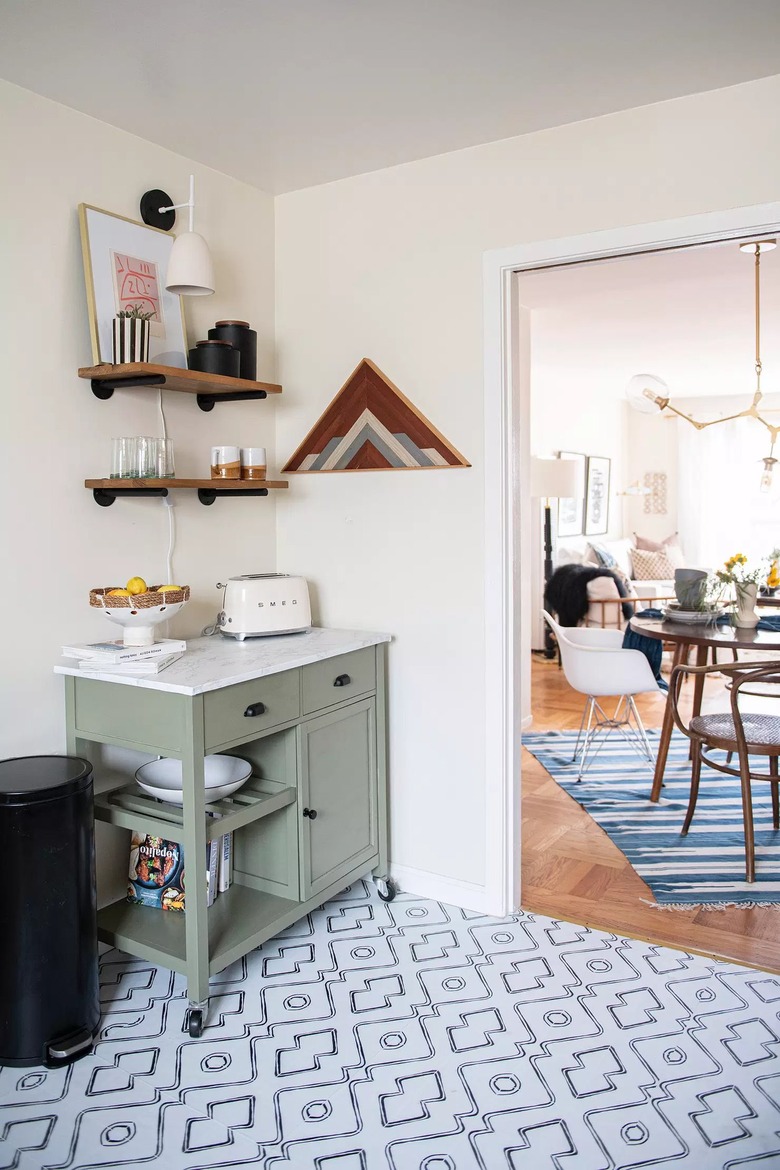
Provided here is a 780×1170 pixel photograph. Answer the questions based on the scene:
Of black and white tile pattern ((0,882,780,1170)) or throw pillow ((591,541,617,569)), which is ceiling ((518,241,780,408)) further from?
black and white tile pattern ((0,882,780,1170))

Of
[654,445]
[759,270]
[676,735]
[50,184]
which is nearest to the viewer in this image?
[50,184]

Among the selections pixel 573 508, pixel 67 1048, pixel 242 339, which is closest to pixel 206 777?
pixel 67 1048

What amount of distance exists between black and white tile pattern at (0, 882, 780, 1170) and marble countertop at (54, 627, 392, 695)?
2.80ft

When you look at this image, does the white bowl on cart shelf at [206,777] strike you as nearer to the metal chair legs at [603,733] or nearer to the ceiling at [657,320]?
the ceiling at [657,320]

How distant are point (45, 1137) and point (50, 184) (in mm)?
2300

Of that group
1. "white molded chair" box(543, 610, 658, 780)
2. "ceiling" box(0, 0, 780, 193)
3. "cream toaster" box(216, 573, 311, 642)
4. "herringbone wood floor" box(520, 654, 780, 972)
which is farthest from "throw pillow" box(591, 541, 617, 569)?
"ceiling" box(0, 0, 780, 193)

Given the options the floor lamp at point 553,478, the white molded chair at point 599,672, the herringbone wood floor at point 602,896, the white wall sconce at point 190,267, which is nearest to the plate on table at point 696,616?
the white molded chair at point 599,672

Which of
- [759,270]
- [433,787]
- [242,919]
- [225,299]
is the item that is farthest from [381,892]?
[759,270]

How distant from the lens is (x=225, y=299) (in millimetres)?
2949

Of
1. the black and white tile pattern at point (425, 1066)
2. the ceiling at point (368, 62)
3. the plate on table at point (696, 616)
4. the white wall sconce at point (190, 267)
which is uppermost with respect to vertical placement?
the ceiling at point (368, 62)

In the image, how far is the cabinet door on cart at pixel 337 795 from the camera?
254 centimetres

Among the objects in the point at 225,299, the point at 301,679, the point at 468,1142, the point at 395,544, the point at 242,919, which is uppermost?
the point at 225,299

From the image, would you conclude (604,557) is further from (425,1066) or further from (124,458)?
(425,1066)

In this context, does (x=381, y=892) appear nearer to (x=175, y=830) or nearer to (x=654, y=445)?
(x=175, y=830)
